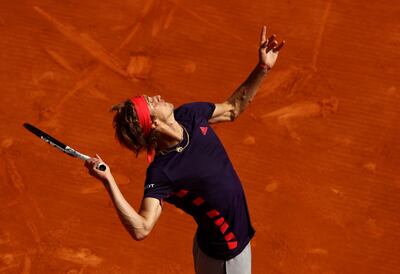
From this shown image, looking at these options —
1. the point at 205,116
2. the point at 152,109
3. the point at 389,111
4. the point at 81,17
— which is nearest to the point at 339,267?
the point at 389,111

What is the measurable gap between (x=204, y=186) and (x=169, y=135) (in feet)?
1.17

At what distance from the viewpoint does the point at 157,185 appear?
11.9ft

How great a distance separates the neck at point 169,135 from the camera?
12.2 feet

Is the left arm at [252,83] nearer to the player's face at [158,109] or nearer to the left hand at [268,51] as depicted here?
the left hand at [268,51]

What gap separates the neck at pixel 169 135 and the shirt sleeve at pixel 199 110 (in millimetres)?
283

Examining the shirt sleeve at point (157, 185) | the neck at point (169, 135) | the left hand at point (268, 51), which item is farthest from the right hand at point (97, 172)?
the left hand at point (268, 51)

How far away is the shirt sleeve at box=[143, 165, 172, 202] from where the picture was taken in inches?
142

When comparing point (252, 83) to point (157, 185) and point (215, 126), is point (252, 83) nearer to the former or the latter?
point (157, 185)

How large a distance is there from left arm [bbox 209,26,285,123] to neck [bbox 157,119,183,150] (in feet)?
1.69

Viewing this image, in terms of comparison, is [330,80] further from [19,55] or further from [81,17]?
[19,55]

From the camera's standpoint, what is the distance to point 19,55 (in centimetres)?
705

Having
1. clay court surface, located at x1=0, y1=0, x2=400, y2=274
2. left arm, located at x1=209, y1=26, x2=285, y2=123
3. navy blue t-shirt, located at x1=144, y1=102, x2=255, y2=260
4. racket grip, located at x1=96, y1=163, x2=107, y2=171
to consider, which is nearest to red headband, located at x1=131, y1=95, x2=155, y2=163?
navy blue t-shirt, located at x1=144, y1=102, x2=255, y2=260

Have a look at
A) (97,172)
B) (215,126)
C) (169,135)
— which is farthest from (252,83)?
(215,126)

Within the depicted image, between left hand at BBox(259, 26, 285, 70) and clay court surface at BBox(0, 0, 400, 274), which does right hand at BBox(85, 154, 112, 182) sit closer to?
left hand at BBox(259, 26, 285, 70)
